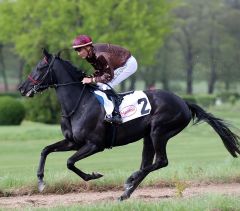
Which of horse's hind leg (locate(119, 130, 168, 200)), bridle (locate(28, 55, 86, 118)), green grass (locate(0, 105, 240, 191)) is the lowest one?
green grass (locate(0, 105, 240, 191))

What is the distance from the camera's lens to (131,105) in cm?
1074

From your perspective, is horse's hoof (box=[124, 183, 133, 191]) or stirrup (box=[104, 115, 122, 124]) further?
stirrup (box=[104, 115, 122, 124])

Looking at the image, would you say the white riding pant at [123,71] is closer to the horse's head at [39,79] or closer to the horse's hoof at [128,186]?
the horse's head at [39,79]

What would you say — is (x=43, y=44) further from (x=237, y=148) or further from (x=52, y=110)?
(x=237, y=148)

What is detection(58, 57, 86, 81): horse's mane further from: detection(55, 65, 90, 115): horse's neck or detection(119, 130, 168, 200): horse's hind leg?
detection(119, 130, 168, 200): horse's hind leg

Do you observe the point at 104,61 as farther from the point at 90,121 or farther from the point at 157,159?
the point at 157,159

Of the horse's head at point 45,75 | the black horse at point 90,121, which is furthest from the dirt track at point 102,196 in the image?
the horse's head at point 45,75

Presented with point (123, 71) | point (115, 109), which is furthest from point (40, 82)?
point (123, 71)

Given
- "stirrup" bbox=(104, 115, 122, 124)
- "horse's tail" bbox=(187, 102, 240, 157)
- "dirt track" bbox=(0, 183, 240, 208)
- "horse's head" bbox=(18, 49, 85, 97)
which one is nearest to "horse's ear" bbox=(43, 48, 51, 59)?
"horse's head" bbox=(18, 49, 85, 97)

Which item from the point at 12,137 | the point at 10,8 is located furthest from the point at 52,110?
the point at 10,8

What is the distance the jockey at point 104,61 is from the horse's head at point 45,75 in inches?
15.0

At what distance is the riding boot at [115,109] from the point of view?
10.5 m

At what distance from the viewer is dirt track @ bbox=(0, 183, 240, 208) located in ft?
32.7

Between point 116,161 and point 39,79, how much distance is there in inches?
347
